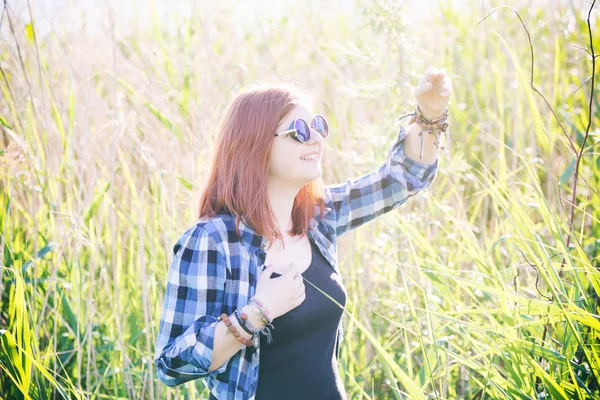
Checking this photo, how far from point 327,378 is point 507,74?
239 cm

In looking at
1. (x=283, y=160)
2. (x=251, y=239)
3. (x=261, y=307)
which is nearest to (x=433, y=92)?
(x=283, y=160)

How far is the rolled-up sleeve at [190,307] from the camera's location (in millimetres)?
1344

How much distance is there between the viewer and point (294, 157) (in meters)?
1.51

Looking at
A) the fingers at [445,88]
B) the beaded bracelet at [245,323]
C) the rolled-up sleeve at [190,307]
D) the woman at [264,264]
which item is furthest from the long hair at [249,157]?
the fingers at [445,88]

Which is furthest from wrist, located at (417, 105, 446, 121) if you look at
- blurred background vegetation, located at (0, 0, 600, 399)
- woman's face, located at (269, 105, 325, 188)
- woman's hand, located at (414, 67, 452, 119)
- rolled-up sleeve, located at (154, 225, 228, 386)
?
rolled-up sleeve, located at (154, 225, 228, 386)

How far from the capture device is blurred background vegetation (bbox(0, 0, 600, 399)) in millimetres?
1596

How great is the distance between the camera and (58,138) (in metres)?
2.51

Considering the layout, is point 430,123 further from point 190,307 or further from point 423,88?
point 190,307

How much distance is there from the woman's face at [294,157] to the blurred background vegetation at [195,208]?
0.28 metres

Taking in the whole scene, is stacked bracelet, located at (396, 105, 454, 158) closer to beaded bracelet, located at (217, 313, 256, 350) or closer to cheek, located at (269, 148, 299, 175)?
cheek, located at (269, 148, 299, 175)

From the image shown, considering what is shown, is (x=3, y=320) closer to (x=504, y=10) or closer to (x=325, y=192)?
(x=325, y=192)

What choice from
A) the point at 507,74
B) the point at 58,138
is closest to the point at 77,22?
the point at 58,138

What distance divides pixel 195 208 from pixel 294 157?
1.43ft

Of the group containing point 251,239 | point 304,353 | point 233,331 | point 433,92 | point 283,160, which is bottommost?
point 304,353
